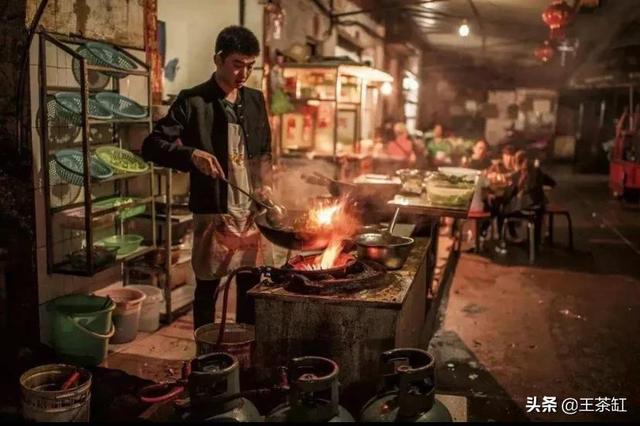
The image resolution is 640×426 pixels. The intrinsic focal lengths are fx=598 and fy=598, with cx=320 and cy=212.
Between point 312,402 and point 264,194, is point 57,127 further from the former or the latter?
point 312,402

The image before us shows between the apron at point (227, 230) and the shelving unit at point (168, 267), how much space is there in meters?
1.59

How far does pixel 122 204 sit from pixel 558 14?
10211 mm

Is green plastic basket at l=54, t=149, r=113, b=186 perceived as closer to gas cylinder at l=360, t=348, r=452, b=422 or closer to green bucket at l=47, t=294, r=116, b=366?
green bucket at l=47, t=294, r=116, b=366

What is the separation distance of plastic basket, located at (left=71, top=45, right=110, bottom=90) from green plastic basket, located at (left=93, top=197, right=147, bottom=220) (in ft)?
3.97

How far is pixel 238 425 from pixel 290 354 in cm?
99

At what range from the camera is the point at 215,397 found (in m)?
3.57

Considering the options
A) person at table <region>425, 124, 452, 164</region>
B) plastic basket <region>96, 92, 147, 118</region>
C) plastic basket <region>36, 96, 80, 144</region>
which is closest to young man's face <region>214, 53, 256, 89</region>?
plastic basket <region>96, 92, 147, 118</region>

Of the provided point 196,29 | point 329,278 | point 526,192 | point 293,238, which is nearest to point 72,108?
point 293,238

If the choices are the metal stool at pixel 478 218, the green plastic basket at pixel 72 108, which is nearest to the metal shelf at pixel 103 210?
the green plastic basket at pixel 72 108

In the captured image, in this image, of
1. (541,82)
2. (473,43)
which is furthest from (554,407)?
(541,82)

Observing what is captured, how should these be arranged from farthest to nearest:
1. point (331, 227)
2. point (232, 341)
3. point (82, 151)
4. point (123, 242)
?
point (123, 242) < point (82, 151) < point (232, 341) < point (331, 227)

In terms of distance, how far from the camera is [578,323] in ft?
25.6

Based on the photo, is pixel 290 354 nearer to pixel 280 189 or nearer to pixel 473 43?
pixel 280 189

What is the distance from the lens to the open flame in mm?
4936
